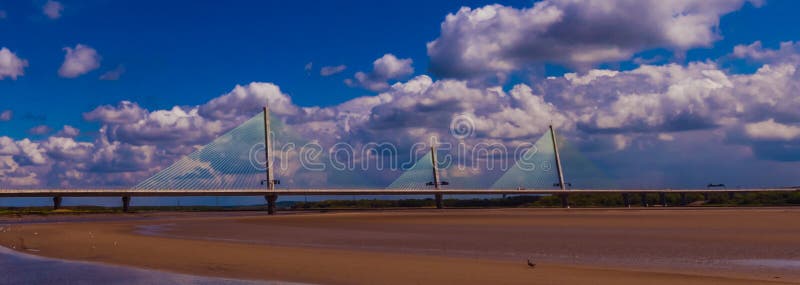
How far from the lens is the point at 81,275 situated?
13023 mm

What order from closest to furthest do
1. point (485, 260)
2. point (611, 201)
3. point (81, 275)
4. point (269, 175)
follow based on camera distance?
point (81, 275)
point (485, 260)
point (269, 175)
point (611, 201)

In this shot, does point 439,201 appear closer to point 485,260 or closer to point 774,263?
point 485,260

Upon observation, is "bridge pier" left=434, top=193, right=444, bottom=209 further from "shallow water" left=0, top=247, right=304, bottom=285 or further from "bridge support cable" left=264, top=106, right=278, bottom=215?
"shallow water" left=0, top=247, right=304, bottom=285

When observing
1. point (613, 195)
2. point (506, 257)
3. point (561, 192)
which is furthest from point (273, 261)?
point (613, 195)

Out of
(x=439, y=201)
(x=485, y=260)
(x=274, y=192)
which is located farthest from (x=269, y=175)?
(x=485, y=260)

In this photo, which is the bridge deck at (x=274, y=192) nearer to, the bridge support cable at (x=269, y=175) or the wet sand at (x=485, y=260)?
the bridge support cable at (x=269, y=175)

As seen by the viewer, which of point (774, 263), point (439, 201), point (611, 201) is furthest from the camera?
point (611, 201)

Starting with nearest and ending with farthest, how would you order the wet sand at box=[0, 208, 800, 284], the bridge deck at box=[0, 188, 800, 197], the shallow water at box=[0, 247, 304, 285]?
the shallow water at box=[0, 247, 304, 285], the wet sand at box=[0, 208, 800, 284], the bridge deck at box=[0, 188, 800, 197]

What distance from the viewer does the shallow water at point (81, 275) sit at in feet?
39.5

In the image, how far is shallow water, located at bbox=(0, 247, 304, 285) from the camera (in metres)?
12.1


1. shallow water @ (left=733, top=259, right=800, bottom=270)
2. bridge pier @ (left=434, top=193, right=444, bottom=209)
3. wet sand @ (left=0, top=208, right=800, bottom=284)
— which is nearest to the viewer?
wet sand @ (left=0, top=208, right=800, bottom=284)

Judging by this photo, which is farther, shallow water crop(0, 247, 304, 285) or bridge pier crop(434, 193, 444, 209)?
bridge pier crop(434, 193, 444, 209)

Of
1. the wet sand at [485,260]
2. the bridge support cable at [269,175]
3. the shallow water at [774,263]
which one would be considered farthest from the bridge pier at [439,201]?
the shallow water at [774,263]

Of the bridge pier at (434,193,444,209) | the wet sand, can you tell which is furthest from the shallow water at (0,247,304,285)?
the bridge pier at (434,193,444,209)
